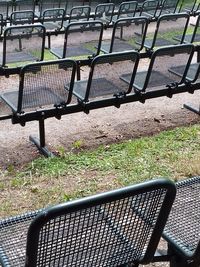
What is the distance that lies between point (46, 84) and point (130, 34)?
2862 mm

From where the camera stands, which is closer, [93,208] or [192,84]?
[93,208]

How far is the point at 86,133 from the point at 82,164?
2.69 ft

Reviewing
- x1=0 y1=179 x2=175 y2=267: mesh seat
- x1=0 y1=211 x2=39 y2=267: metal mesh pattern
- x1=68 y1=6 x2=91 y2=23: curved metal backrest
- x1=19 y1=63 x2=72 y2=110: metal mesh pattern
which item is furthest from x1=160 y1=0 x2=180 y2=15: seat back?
x1=0 y1=179 x2=175 y2=267: mesh seat

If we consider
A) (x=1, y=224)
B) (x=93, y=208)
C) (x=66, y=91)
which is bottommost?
(x=66, y=91)

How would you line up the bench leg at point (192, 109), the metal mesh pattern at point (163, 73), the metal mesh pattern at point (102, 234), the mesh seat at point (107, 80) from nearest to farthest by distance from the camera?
the metal mesh pattern at point (102, 234) < the mesh seat at point (107, 80) < the metal mesh pattern at point (163, 73) < the bench leg at point (192, 109)

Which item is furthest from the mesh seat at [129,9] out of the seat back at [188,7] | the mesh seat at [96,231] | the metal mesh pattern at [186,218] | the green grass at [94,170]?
the mesh seat at [96,231]

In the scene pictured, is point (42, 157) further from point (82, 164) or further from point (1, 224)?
point (1, 224)

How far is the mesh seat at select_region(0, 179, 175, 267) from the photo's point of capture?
84.4 inches

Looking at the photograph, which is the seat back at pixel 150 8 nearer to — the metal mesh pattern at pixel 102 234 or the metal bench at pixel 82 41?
the metal bench at pixel 82 41

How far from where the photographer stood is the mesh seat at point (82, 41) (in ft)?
22.3

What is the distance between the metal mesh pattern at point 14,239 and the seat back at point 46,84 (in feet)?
6.30

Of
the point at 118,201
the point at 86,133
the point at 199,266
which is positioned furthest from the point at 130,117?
the point at 118,201

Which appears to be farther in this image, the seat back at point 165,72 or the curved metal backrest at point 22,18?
the curved metal backrest at point 22,18

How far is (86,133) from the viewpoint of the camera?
18.2 feet
